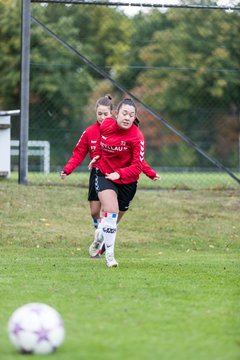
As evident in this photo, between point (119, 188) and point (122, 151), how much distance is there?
432mm

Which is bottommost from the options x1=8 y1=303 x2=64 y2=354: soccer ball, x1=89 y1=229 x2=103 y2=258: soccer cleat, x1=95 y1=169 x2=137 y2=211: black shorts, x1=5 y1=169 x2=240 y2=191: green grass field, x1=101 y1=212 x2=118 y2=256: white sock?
x1=5 y1=169 x2=240 y2=191: green grass field

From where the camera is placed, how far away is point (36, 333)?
5.12 m

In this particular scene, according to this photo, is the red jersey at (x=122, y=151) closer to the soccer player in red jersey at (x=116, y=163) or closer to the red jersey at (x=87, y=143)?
the soccer player in red jersey at (x=116, y=163)

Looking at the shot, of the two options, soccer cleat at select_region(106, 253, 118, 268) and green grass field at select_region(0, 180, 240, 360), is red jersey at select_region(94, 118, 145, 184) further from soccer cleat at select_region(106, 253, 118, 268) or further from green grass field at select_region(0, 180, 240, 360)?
green grass field at select_region(0, 180, 240, 360)

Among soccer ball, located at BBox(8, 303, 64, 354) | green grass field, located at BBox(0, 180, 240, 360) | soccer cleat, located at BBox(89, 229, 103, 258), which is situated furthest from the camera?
soccer cleat, located at BBox(89, 229, 103, 258)

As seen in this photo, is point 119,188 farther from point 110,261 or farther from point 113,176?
point 110,261

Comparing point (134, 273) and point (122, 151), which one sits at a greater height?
point (122, 151)

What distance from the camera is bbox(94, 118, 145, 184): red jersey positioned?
9.39m

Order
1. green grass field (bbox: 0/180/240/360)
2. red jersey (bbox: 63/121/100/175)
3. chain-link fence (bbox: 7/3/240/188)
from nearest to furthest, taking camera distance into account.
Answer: green grass field (bbox: 0/180/240/360)
red jersey (bbox: 63/121/100/175)
chain-link fence (bbox: 7/3/240/188)

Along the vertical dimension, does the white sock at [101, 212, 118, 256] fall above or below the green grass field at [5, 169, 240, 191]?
above

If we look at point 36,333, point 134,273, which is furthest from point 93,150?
point 36,333

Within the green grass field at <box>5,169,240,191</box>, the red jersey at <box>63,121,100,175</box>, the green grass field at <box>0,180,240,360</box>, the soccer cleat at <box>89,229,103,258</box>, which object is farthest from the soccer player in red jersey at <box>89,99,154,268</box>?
the green grass field at <box>5,169,240,191</box>

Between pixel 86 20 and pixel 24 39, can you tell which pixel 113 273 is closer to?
pixel 24 39

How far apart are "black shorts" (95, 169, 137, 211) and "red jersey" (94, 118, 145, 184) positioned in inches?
2.9
